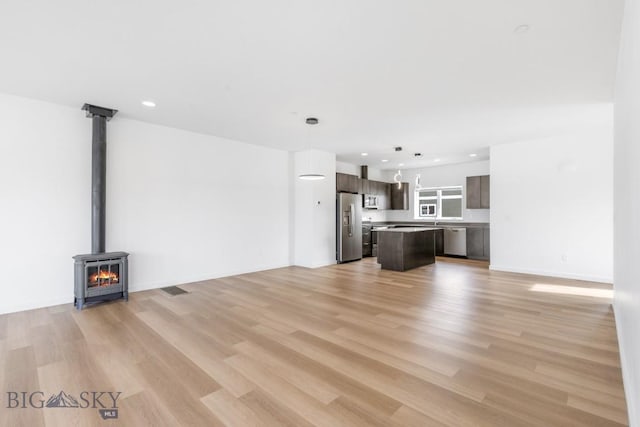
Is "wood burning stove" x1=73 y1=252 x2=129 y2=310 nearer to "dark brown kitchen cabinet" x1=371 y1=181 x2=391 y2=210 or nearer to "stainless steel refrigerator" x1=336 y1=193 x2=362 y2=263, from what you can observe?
"stainless steel refrigerator" x1=336 y1=193 x2=362 y2=263

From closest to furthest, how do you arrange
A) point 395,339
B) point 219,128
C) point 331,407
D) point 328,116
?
point 331,407, point 395,339, point 328,116, point 219,128

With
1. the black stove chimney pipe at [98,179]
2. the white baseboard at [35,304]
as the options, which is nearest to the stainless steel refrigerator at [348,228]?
the black stove chimney pipe at [98,179]

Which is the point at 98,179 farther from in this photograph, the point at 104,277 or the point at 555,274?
the point at 555,274

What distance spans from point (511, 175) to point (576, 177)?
108cm

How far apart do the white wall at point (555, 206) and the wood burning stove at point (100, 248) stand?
23.5 ft

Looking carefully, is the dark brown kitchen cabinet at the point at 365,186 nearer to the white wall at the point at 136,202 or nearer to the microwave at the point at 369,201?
the microwave at the point at 369,201

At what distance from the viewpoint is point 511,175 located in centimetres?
658

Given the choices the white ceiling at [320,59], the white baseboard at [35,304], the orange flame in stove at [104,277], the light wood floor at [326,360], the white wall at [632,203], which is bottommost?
the light wood floor at [326,360]

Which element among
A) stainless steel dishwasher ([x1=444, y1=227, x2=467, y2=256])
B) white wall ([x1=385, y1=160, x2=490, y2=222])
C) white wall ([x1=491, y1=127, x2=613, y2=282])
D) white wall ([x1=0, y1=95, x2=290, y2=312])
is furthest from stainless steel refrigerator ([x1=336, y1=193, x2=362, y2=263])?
white wall ([x1=491, y1=127, x2=613, y2=282])

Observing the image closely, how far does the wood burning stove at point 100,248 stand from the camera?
422 centimetres

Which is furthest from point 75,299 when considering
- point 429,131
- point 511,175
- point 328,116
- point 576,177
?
point 576,177

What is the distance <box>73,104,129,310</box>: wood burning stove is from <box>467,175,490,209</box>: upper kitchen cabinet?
26.6ft

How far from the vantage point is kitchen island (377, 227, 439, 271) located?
673 centimetres

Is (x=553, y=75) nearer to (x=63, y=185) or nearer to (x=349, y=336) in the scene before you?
(x=349, y=336)
